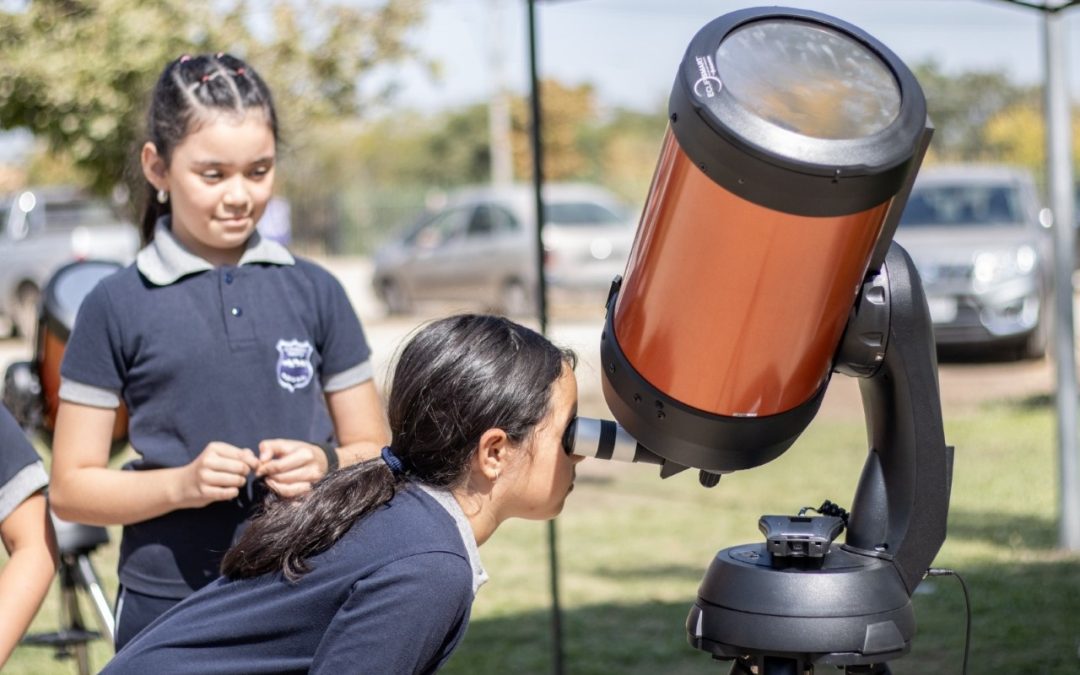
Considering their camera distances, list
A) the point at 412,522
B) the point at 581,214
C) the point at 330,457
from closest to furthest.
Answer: the point at 412,522 → the point at 330,457 → the point at 581,214

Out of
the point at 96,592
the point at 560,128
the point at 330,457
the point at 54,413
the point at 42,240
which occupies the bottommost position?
the point at 560,128

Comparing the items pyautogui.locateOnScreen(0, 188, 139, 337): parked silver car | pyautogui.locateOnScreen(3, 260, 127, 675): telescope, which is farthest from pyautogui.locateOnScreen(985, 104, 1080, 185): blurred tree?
pyautogui.locateOnScreen(3, 260, 127, 675): telescope

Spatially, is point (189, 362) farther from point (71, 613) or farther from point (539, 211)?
point (539, 211)

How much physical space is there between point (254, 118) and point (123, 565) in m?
0.73

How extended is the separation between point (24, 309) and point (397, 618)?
15383 millimetres

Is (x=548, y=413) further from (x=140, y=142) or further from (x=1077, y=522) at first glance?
(x=1077, y=522)

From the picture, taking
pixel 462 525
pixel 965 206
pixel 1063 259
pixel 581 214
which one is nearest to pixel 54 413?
pixel 462 525

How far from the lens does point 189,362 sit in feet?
6.99

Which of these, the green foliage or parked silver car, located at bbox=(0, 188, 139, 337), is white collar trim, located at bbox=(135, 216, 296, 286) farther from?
parked silver car, located at bbox=(0, 188, 139, 337)

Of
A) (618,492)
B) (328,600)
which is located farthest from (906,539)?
(618,492)

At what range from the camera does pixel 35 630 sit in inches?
202

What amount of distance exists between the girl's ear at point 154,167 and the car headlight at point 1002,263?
8740 millimetres

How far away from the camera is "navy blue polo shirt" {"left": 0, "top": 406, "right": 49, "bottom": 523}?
187cm

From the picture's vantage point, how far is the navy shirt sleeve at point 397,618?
1.56 meters
